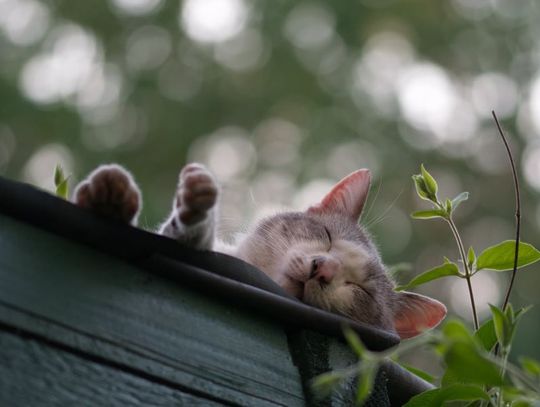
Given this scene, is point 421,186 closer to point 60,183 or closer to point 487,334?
point 487,334

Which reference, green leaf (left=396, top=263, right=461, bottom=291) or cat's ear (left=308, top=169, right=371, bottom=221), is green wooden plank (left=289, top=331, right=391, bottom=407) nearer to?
green leaf (left=396, top=263, right=461, bottom=291)

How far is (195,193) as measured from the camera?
1.43m

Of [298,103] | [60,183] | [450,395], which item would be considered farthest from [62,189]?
[298,103]

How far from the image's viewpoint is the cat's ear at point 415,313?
2.30 m

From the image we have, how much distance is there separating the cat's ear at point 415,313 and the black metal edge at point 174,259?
925mm

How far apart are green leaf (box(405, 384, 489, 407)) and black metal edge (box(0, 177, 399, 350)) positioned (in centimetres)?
13

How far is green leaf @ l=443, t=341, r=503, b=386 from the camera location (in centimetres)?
94

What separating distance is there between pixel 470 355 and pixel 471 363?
15 mm

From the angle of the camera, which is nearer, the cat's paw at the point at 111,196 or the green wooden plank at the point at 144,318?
the green wooden plank at the point at 144,318

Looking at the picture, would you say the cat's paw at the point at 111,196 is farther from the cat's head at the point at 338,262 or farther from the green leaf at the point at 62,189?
the cat's head at the point at 338,262

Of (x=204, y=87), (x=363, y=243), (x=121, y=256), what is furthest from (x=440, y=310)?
(x=204, y=87)

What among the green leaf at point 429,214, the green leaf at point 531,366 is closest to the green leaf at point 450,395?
the green leaf at point 531,366

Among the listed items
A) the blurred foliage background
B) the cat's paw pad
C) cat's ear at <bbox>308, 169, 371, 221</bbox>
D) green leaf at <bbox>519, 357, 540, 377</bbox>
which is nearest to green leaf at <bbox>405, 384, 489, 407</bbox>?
green leaf at <bbox>519, 357, 540, 377</bbox>

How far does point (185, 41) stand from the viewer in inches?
394
